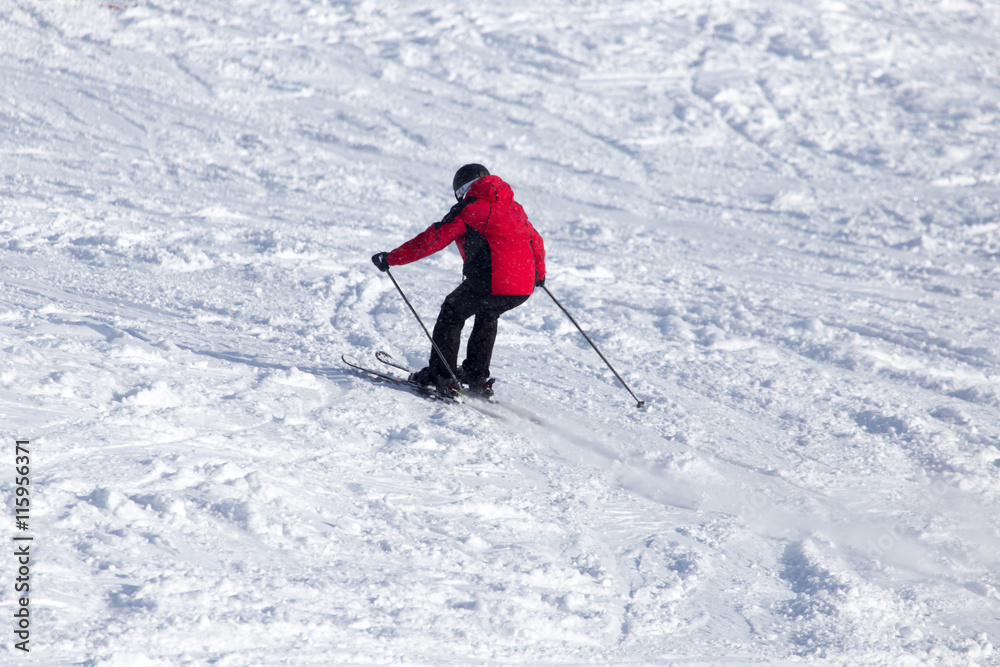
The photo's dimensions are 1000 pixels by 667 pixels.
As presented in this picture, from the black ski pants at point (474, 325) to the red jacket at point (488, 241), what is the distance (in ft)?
0.28

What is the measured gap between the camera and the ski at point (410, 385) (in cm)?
481

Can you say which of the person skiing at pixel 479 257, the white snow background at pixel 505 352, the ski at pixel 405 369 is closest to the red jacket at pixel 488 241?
the person skiing at pixel 479 257

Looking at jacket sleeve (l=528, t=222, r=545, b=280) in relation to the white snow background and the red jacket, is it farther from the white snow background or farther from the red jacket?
the white snow background

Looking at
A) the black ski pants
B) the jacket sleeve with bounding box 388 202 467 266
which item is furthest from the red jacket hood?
the black ski pants

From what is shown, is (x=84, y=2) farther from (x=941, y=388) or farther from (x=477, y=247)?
(x=941, y=388)

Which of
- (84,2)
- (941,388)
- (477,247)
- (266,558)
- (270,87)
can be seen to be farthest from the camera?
(84,2)

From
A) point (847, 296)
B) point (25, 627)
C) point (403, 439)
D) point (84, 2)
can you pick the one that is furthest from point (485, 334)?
point (84, 2)

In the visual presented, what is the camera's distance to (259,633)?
8.87 feet

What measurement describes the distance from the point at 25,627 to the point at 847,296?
7260 mm

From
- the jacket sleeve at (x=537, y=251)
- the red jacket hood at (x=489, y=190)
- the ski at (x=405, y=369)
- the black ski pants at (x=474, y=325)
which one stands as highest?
the red jacket hood at (x=489, y=190)

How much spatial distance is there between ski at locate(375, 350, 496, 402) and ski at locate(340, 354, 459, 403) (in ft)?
0.39

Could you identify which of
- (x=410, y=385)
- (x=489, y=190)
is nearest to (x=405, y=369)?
(x=410, y=385)

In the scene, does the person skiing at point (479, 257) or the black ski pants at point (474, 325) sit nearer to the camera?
the person skiing at point (479, 257)

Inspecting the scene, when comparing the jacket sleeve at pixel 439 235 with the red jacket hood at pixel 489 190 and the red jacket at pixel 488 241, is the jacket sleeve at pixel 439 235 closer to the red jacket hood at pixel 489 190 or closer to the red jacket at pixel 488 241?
the red jacket at pixel 488 241
